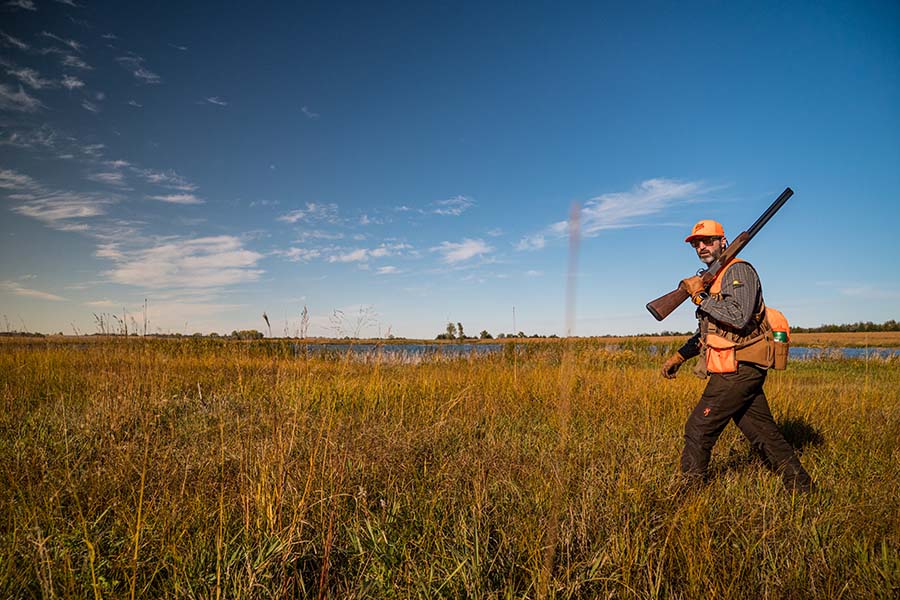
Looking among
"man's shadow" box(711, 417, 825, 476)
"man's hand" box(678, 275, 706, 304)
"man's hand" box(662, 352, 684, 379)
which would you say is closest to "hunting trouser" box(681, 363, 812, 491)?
"man's shadow" box(711, 417, 825, 476)

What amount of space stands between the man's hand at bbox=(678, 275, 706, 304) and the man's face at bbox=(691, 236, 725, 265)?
35cm

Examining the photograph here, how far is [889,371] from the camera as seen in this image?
55.6ft

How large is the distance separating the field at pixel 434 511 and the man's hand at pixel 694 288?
1507 mm

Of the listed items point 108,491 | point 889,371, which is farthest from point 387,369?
point 889,371

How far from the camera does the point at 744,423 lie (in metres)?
3.52

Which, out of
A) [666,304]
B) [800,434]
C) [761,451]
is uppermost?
[666,304]

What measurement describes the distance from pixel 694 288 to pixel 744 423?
121 cm

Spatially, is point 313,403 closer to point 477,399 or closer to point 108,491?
point 477,399

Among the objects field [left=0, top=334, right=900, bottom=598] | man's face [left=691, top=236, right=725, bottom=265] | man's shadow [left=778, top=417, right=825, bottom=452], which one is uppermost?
man's face [left=691, top=236, right=725, bottom=265]

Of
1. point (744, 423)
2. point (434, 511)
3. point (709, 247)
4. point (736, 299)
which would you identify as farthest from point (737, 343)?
point (434, 511)

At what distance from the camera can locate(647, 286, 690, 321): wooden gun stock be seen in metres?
3.59

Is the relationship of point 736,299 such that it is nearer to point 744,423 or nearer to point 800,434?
point 744,423

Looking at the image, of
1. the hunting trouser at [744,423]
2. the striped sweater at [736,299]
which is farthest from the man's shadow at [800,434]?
the striped sweater at [736,299]

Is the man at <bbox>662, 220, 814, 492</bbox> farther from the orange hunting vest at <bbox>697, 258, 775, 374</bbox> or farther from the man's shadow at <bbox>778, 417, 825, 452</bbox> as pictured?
the man's shadow at <bbox>778, 417, 825, 452</bbox>
